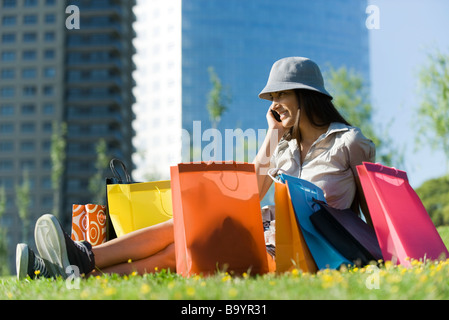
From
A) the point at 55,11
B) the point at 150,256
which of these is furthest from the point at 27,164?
the point at 150,256

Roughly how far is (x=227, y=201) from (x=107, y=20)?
5632cm

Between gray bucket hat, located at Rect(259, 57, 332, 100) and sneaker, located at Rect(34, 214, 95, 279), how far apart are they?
5.25 ft

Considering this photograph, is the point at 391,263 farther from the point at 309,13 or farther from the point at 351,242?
the point at 309,13

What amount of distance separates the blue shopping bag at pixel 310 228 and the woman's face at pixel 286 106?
0.68 m

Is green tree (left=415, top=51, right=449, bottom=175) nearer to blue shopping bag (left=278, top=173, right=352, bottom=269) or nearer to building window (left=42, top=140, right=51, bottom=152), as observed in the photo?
blue shopping bag (left=278, top=173, right=352, bottom=269)

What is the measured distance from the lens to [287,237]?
10.2ft

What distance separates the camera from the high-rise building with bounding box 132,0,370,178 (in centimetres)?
5703

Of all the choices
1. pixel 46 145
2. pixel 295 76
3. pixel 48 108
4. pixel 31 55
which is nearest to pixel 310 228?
pixel 295 76

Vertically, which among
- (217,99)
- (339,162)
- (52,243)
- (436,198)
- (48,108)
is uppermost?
(48,108)

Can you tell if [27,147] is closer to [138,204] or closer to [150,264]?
[138,204]

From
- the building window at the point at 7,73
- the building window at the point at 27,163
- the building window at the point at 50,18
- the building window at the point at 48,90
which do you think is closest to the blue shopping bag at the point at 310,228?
the building window at the point at 27,163

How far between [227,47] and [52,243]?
57.3 m

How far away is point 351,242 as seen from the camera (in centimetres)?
308
